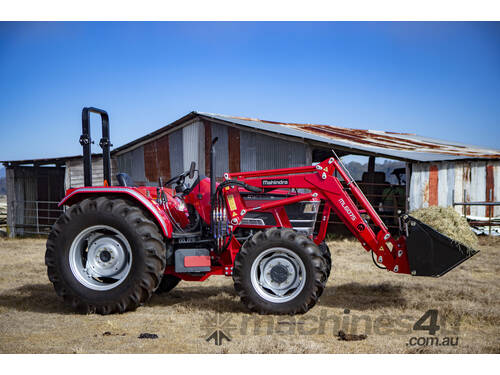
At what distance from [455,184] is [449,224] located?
278 inches

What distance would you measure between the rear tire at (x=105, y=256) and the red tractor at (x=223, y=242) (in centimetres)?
1

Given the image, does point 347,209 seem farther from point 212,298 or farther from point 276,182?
point 212,298

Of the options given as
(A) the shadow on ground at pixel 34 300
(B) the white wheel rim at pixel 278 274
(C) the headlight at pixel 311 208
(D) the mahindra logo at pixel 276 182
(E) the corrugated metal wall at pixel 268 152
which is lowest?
(A) the shadow on ground at pixel 34 300

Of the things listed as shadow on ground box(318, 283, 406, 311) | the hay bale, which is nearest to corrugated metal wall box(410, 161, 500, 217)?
the hay bale

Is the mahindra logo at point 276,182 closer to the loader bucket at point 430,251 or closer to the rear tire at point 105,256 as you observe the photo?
the rear tire at point 105,256

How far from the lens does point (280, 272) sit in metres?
4.98

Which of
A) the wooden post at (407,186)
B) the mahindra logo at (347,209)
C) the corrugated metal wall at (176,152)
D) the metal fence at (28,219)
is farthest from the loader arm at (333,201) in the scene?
the metal fence at (28,219)

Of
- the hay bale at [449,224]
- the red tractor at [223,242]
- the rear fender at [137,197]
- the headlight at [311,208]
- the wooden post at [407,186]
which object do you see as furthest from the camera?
→ the wooden post at [407,186]

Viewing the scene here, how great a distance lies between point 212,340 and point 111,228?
1.82 m

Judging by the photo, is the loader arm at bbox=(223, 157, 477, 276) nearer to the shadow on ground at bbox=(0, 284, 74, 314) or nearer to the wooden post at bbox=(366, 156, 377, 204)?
the shadow on ground at bbox=(0, 284, 74, 314)

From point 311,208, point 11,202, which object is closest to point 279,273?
point 311,208

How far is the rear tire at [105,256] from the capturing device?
4.98 metres

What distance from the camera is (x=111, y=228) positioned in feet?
16.8

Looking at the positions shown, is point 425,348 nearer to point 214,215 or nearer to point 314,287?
point 314,287
